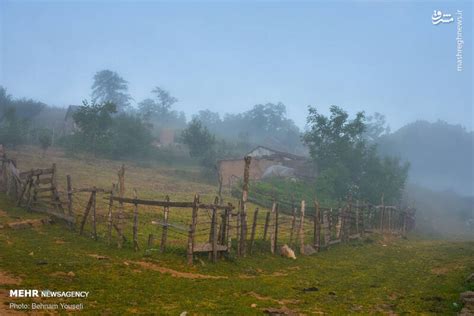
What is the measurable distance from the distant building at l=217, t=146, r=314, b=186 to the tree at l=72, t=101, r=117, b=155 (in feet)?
49.4

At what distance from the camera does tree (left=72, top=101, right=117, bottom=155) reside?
51500mm

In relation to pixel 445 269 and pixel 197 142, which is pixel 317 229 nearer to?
pixel 445 269

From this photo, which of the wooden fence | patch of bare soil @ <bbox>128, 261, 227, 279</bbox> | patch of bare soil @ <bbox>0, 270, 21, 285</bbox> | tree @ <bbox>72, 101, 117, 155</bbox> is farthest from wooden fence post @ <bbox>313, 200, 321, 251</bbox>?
tree @ <bbox>72, 101, 117, 155</bbox>

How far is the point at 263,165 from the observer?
54406mm

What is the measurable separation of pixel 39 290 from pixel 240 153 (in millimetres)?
60731

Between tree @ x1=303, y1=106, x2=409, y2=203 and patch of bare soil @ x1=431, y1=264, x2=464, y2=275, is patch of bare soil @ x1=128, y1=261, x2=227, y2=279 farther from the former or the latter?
tree @ x1=303, y1=106, x2=409, y2=203

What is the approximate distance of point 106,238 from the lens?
62.3 feet

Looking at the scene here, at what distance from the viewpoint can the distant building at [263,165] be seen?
51.5 meters

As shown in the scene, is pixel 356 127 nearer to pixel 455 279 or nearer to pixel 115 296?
pixel 455 279

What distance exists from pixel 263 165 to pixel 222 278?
3970 cm

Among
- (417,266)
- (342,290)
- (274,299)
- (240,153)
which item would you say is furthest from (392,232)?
(240,153)

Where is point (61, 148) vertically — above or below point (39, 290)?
above

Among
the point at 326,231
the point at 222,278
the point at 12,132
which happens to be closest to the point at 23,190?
the point at 222,278

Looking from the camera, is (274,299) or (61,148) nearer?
(274,299)
